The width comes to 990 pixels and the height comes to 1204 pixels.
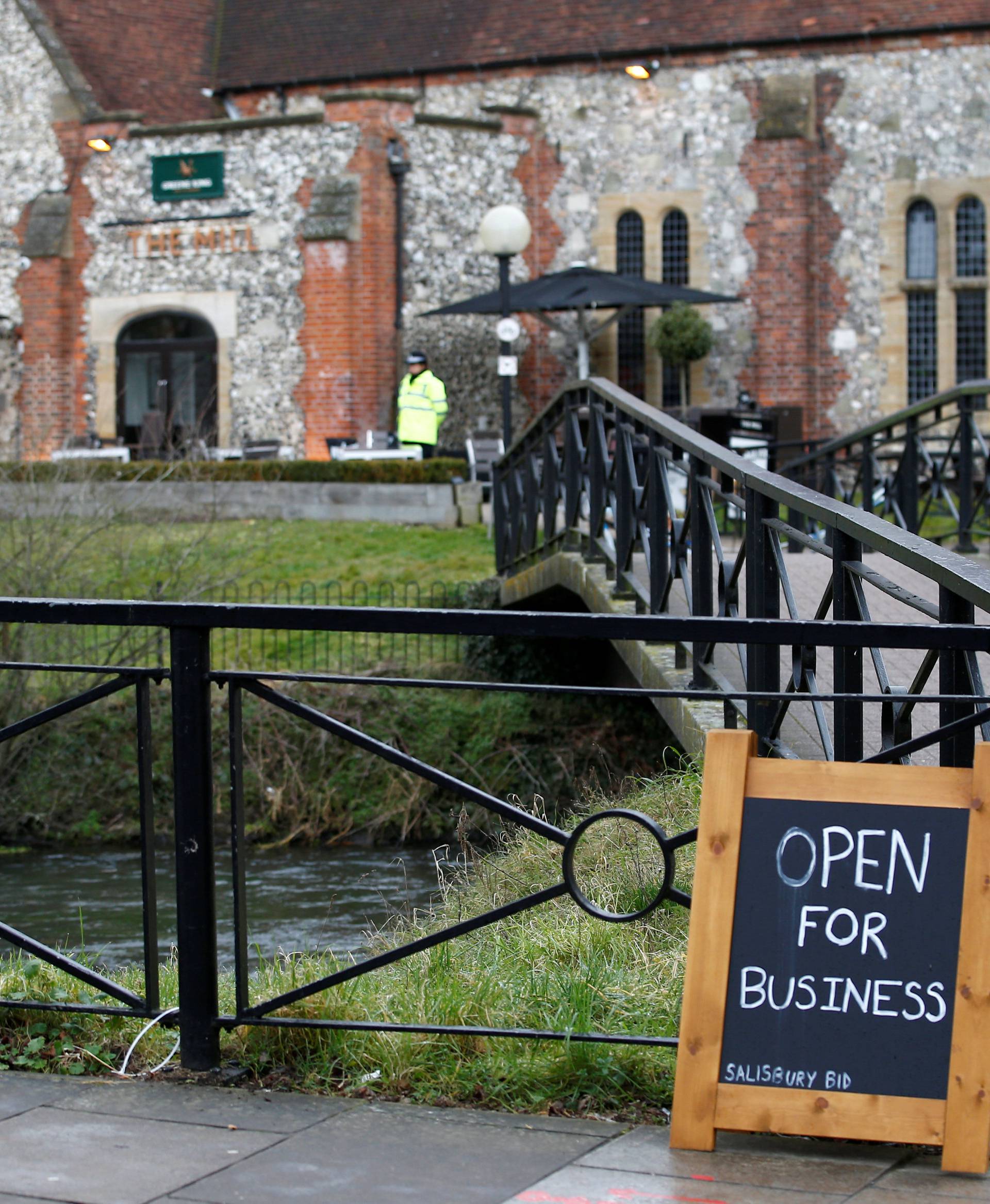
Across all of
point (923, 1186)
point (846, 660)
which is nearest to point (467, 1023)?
point (923, 1186)

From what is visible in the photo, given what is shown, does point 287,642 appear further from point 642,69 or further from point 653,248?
point 642,69

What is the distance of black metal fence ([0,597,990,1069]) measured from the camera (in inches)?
128

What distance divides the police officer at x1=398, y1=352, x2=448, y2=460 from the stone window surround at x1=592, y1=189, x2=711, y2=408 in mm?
5572

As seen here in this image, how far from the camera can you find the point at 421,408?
19.6 meters

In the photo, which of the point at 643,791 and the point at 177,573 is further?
the point at 177,573

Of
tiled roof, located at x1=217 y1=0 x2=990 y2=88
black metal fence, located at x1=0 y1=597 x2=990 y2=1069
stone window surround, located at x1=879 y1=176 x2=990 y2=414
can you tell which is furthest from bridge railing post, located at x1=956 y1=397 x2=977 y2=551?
tiled roof, located at x1=217 y1=0 x2=990 y2=88

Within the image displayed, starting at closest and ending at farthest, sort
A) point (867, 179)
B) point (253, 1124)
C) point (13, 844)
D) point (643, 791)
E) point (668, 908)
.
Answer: point (253, 1124)
point (668, 908)
point (643, 791)
point (13, 844)
point (867, 179)

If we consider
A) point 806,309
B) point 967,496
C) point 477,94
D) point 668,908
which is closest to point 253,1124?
point 668,908

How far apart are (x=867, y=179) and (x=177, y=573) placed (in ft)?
48.3

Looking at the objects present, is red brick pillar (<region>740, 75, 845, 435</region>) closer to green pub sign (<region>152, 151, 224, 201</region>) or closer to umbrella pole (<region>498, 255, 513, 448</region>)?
umbrella pole (<region>498, 255, 513, 448</region>)

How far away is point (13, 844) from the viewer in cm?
1336

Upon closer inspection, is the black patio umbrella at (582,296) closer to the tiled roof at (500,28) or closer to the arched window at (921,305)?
the arched window at (921,305)

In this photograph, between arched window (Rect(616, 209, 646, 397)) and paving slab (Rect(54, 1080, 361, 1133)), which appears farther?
arched window (Rect(616, 209, 646, 397))

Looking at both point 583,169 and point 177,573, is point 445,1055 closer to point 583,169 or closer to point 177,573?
point 177,573
